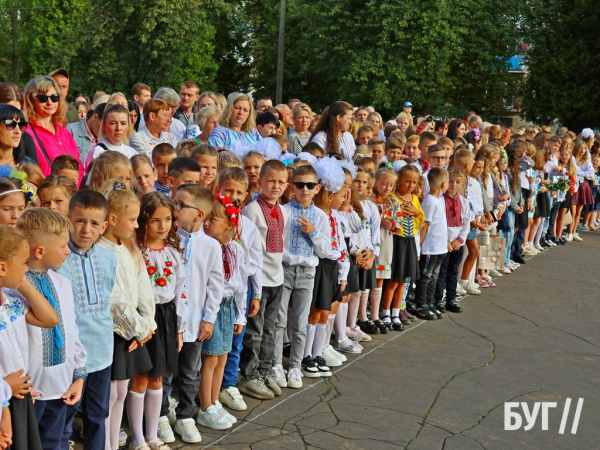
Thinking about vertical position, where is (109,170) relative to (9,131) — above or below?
below

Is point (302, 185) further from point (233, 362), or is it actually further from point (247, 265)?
point (233, 362)

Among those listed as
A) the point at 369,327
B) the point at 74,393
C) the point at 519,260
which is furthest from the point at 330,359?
the point at 519,260

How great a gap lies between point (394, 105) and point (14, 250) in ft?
101

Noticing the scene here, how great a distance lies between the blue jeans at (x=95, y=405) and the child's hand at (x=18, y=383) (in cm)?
74

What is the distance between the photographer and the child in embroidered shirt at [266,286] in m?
5.96

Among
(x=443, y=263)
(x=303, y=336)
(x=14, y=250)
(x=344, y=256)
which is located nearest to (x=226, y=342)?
(x=303, y=336)

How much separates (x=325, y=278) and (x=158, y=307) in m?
2.08

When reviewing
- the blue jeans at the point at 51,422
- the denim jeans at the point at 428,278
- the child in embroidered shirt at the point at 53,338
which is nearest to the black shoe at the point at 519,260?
the denim jeans at the point at 428,278

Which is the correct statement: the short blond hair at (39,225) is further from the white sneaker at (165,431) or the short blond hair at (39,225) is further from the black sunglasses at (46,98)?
the black sunglasses at (46,98)

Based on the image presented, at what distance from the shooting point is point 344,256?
6781 mm

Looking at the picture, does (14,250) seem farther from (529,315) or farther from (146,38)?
(146,38)

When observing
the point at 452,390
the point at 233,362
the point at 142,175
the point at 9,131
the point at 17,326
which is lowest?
the point at 452,390

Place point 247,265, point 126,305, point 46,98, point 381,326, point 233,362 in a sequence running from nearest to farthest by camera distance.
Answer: point 126,305, point 247,265, point 233,362, point 46,98, point 381,326

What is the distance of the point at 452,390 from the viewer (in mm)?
6305
